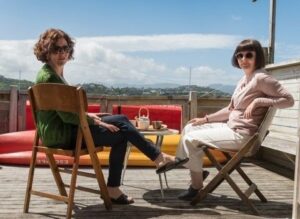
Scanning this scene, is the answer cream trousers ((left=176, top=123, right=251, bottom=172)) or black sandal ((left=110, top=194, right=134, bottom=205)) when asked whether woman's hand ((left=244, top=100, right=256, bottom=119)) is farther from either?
black sandal ((left=110, top=194, right=134, bottom=205))

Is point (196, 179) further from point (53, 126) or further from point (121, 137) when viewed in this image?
point (53, 126)

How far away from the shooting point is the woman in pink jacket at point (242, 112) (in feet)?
14.6

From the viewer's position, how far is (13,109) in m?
8.52

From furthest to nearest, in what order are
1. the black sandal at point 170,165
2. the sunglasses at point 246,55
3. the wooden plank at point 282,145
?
the wooden plank at point 282,145, the sunglasses at point 246,55, the black sandal at point 170,165

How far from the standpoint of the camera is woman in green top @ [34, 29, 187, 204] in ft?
13.7

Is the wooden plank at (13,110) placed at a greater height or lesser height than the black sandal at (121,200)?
greater

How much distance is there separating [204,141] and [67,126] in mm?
1317

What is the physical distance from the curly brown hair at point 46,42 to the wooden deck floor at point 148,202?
1.37 meters

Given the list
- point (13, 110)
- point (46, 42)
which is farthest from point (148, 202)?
point (13, 110)

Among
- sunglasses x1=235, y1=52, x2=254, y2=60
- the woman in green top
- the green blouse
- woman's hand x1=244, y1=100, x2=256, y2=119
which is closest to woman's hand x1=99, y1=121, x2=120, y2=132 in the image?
the woman in green top

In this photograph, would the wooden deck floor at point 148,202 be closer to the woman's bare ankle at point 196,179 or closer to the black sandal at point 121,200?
the black sandal at point 121,200

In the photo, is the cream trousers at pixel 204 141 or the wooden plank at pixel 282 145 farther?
the wooden plank at pixel 282 145

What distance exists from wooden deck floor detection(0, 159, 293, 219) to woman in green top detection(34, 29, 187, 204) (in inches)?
15.9

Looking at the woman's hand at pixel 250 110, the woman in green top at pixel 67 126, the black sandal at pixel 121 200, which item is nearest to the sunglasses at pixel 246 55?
the woman's hand at pixel 250 110
